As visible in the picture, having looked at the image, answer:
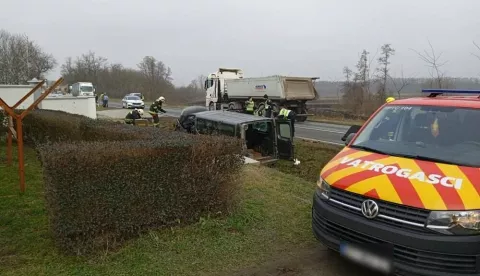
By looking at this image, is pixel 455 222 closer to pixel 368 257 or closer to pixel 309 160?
pixel 368 257

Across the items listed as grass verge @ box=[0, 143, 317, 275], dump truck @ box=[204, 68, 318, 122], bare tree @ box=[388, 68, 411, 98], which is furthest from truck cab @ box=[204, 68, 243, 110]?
grass verge @ box=[0, 143, 317, 275]

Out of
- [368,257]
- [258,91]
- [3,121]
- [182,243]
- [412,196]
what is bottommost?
[182,243]

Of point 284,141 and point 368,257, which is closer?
point 368,257

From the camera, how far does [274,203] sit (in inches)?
231

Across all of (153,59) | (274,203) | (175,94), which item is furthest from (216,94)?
(153,59)

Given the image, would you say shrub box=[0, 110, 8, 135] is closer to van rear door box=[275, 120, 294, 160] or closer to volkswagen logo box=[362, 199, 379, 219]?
van rear door box=[275, 120, 294, 160]

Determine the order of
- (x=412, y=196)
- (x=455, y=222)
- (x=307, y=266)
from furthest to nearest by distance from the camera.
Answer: (x=307, y=266), (x=412, y=196), (x=455, y=222)

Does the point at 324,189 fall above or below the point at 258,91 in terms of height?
below

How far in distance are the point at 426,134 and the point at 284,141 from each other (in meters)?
6.46

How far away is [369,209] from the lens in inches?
129

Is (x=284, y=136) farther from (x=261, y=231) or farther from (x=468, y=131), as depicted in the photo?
(x=468, y=131)

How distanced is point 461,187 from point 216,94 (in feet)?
88.3

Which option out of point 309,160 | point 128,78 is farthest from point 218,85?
point 128,78

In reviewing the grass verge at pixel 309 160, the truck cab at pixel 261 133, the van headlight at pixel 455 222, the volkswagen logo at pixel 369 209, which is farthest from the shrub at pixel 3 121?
the van headlight at pixel 455 222
